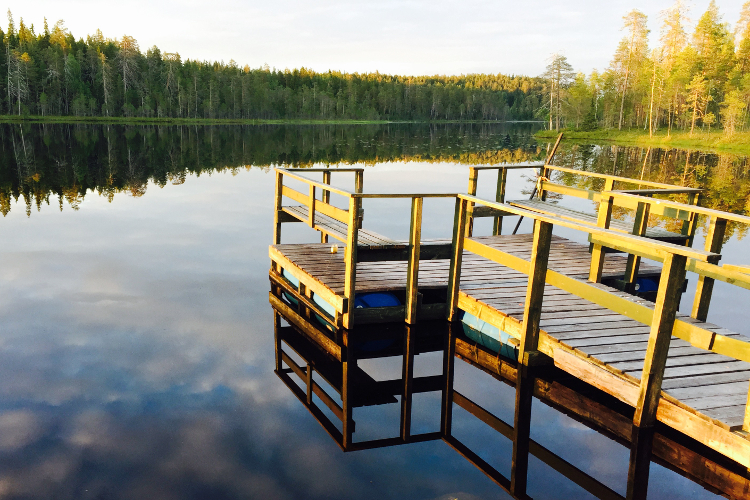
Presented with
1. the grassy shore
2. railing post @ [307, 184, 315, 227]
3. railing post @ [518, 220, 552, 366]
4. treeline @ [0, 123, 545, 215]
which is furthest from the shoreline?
railing post @ [518, 220, 552, 366]

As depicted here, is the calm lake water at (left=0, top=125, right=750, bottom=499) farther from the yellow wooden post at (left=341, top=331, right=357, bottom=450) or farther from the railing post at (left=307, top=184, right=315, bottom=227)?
the railing post at (left=307, top=184, right=315, bottom=227)

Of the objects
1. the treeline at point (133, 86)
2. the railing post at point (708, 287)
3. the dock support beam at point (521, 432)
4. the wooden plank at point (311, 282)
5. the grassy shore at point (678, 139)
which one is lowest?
the dock support beam at point (521, 432)

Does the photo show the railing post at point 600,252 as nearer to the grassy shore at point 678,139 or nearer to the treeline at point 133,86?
the grassy shore at point 678,139

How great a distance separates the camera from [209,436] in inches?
248

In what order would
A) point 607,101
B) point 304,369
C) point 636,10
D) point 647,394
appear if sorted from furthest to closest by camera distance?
point 607,101 → point 636,10 → point 304,369 → point 647,394

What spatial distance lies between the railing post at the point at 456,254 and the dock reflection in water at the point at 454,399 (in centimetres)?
38

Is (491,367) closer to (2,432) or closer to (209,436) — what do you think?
(209,436)

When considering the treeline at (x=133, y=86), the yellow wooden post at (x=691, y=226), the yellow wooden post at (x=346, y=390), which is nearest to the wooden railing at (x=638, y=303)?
the yellow wooden post at (x=346, y=390)

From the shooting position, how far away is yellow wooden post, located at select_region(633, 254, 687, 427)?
5625mm

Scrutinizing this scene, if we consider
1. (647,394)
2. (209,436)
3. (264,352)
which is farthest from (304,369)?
(647,394)

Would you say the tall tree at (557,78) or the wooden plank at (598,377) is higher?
the tall tree at (557,78)

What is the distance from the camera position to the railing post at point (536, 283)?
7.26 m

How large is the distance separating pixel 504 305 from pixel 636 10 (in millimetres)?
93362

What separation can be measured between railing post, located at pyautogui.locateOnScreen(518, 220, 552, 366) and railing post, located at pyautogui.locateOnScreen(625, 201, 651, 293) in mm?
3251
